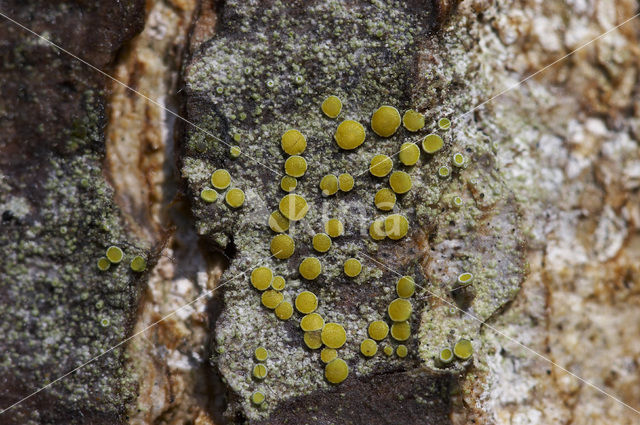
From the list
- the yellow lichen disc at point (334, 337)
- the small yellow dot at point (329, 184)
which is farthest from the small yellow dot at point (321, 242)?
the yellow lichen disc at point (334, 337)

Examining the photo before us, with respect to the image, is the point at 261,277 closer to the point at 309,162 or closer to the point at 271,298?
the point at 271,298

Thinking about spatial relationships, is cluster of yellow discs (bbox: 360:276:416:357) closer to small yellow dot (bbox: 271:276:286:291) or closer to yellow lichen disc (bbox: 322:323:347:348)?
yellow lichen disc (bbox: 322:323:347:348)

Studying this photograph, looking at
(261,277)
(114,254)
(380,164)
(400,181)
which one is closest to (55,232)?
(114,254)

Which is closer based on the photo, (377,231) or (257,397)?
(257,397)

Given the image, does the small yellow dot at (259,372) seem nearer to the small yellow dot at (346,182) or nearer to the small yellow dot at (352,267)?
the small yellow dot at (352,267)

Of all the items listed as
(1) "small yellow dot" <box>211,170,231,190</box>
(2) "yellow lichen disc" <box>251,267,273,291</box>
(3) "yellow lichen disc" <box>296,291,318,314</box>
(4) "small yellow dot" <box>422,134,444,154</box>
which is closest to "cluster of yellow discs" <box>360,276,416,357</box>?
(3) "yellow lichen disc" <box>296,291,318,314</box>

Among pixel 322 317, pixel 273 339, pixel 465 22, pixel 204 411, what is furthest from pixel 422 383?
pixel 465 22

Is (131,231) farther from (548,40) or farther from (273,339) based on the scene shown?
(548,40)

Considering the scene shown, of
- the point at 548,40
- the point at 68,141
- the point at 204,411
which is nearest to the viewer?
the point at 68,141
